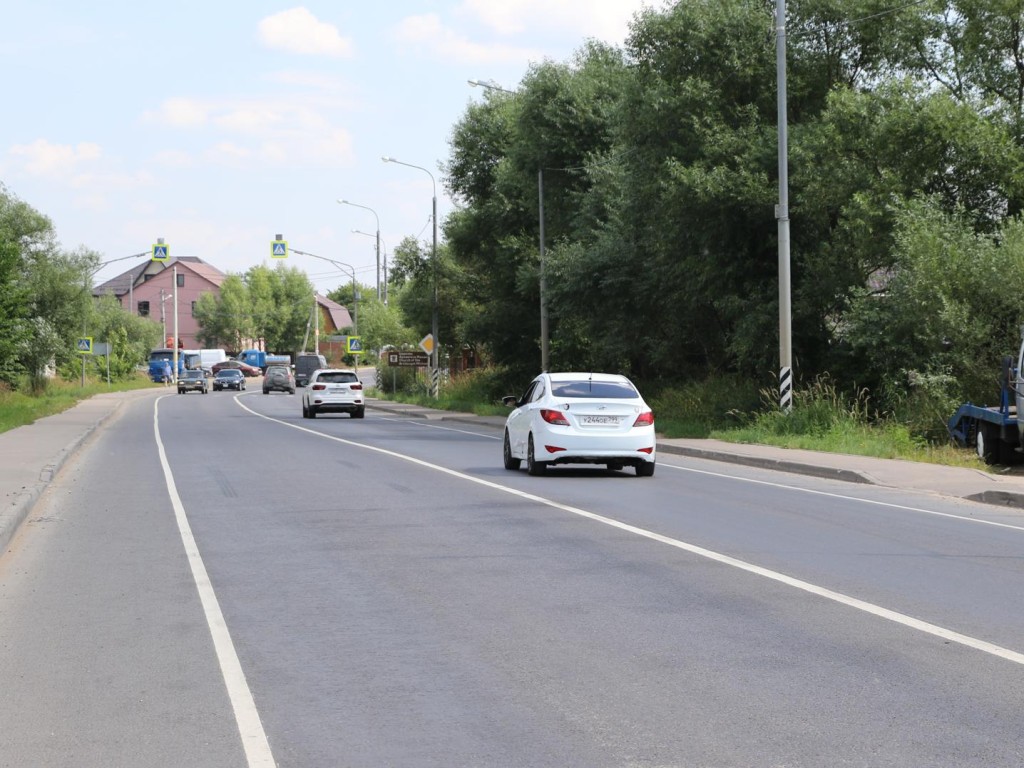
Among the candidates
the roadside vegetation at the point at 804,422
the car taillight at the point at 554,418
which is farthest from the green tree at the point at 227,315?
the car taillight at the point at 554,418

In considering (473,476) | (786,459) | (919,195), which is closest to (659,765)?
(473,476)

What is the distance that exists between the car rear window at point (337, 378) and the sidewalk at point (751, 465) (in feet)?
45.9

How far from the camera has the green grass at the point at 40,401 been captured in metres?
37.2

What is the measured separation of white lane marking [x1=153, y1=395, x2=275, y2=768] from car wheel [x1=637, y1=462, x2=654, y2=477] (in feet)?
30.2

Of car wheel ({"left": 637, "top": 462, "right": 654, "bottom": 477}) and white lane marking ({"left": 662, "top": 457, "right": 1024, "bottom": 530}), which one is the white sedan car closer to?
car wheel ({"left": 637, "top": 462, "right": 654, "bottom": 477})

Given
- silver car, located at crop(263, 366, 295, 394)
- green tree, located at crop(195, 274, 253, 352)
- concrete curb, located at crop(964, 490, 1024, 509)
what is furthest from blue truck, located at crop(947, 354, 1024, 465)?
green tree, located at crop(195, 274, 253, 352)

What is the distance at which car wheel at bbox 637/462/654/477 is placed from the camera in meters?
20.8

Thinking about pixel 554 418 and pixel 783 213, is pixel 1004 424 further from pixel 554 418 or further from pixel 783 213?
pixel 783 213

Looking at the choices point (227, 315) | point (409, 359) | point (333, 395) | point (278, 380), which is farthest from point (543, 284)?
point (227, 315)

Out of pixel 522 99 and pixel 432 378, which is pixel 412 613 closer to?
pixel 522 99

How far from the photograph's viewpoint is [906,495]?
18000mm

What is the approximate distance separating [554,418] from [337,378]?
92.3 feet

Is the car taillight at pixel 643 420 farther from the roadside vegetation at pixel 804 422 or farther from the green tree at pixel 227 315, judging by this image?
the green tree at pixel 227 315

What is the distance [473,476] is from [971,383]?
1140cm
